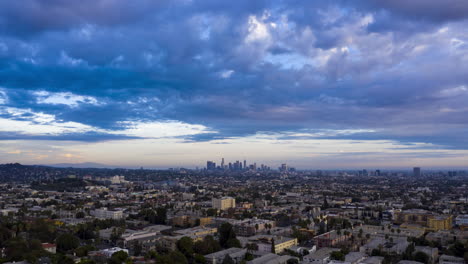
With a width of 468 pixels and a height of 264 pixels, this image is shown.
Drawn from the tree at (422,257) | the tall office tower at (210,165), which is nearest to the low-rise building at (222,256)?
the tree at (422,257)

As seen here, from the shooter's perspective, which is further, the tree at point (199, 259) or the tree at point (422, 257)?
the tree at point (422, 257)

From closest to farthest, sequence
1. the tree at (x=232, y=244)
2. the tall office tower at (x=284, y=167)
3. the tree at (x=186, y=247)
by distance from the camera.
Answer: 1. the tree at (x=186, y=247)
2. the tree at (x=232, y=244)
3. the tall office tower at (x=284, y=167)

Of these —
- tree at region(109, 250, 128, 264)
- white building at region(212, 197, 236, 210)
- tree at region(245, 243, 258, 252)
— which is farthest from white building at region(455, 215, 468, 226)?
tree at region(109, 250, 128, 264)

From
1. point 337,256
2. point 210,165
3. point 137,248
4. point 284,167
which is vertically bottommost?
point 137,248

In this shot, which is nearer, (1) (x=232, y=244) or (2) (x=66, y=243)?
(2) (x=66, y=243)

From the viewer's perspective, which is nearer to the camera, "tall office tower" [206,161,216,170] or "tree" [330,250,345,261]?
"tree" [330,250,345,261]

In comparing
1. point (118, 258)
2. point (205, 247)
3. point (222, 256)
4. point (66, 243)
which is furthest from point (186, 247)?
point (66, 243)

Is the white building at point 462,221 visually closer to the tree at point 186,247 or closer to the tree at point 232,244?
the tree at point 232,244

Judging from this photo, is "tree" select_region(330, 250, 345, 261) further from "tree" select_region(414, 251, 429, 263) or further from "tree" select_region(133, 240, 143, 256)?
"tree" select_region(133, 240, 143, 256)

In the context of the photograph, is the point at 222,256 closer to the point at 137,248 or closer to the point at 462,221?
the point at 137,248

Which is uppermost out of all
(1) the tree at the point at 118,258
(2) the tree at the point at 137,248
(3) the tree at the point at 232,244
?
(1) the tree at the point at 118,258

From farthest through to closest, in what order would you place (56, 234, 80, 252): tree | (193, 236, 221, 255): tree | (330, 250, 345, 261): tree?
(56, 234, 80, 252): tree
(193, 236, 221, 255): tree
(330, 250, 345, 261): tree
